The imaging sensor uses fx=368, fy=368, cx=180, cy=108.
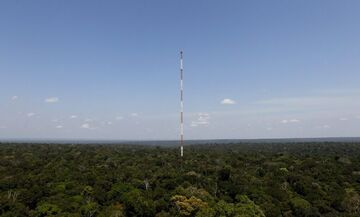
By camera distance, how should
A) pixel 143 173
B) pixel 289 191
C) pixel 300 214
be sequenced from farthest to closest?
pixel 143 173 < pixel 289 191 < pixel 300 214

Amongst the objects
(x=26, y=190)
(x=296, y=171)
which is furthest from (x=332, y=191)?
(x=26, y=190)

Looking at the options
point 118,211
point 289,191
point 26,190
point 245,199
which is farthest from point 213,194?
point 26,190

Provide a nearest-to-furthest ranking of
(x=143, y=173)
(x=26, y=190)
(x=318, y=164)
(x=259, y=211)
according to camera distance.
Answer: (x=259, y=211) < (x=26, y=190) < (x=143, y=173) < (x=318, y=164)

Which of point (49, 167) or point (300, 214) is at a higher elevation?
point (49, 167)

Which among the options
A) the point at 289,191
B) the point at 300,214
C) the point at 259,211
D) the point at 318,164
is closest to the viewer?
the point at 259,211

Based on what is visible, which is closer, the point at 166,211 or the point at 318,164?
the point at 166,211

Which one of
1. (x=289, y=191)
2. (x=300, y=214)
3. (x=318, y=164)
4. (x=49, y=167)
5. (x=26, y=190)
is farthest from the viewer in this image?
(x=318, y=164)

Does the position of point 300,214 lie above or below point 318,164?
below

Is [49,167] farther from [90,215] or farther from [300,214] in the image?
[300,214]

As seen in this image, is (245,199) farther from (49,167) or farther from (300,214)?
(49,167)
